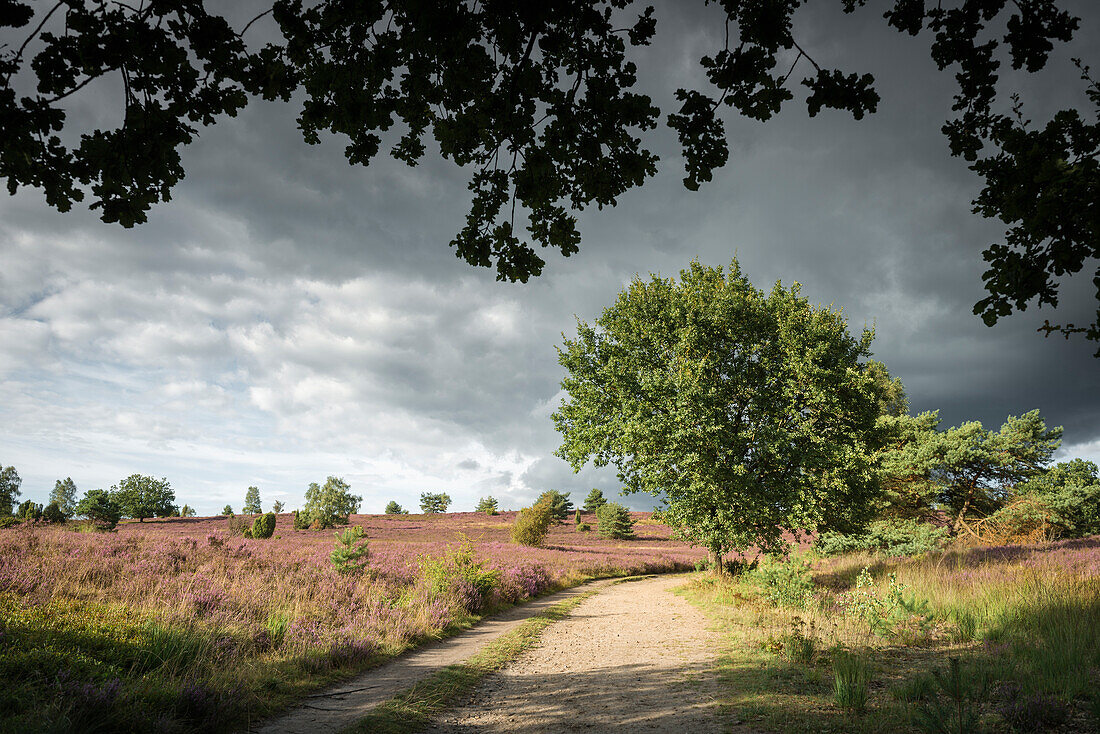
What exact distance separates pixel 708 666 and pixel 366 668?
229 inches

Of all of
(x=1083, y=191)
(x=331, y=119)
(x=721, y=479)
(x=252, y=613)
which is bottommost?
(x=252, y=613)

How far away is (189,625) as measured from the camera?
746cm

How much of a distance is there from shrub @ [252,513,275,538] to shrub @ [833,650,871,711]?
138 ft

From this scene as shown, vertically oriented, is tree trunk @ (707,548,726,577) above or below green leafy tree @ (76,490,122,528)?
below

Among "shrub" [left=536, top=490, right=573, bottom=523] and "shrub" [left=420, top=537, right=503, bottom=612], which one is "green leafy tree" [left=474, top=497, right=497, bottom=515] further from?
"shrub" [left=420, top=537, right=503, bottom=612]

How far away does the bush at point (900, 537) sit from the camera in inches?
763

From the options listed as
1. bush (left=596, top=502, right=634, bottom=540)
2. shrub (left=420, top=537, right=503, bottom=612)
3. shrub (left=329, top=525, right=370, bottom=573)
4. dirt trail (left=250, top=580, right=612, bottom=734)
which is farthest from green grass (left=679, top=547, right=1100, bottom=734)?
bush (left=596, top=502, right=634, bottom=540)

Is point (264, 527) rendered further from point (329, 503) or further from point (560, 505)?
point (560, 505)

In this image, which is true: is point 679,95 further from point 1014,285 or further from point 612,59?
point 1014,285

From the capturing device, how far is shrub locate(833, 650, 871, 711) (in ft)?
16.1

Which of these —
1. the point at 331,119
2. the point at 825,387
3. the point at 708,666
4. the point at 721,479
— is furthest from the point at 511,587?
the point at 331,119

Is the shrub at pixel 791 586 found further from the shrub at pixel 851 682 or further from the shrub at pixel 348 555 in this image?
the shrub at pixel 348 555

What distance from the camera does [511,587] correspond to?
16.5 meters

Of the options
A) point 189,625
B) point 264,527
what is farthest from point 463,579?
point 264,527
